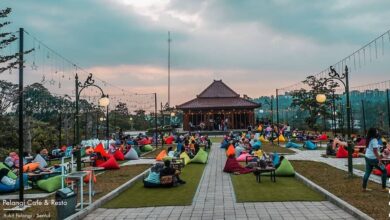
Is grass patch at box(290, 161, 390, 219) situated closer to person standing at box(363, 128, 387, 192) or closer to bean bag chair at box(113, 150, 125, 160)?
person standing at box(363, 128, 387, 192)

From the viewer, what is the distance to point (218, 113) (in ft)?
182

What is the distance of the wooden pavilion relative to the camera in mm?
54625

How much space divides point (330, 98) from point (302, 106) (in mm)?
3552

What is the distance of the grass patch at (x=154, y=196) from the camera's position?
33.4ft

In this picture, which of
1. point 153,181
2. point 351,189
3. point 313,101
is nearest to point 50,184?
point 153,181

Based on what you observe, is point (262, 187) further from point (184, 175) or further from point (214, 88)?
point (214, 88)

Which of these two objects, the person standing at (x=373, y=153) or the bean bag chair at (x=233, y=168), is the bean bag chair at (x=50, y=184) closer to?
the bean bag chair at (x=233, y=168)

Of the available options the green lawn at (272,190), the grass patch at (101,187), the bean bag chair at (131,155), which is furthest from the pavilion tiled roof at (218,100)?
the green lawn at (272,190)

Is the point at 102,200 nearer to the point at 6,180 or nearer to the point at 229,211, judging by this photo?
the point at 229,211

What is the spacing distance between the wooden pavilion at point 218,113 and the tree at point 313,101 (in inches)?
222

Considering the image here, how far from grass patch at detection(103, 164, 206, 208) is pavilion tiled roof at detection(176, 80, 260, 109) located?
40.7 m

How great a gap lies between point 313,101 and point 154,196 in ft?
139

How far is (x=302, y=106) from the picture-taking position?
51750 mm

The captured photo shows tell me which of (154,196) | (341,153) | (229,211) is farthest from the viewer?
(341,153)
